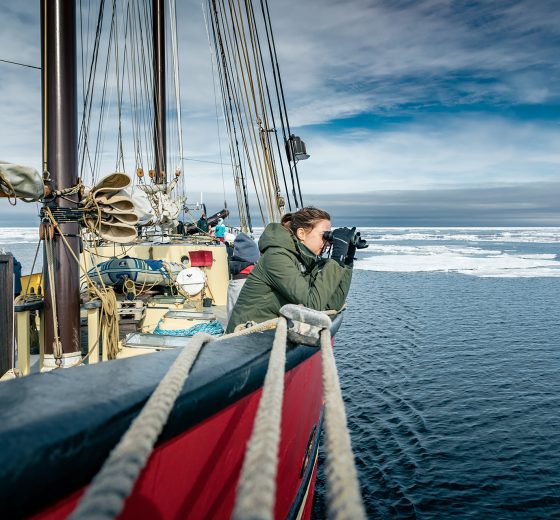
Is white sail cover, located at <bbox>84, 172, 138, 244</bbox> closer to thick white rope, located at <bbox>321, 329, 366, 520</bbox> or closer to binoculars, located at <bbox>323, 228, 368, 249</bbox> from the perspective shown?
binoculars, located at <bbox>323, 228, 368, 249</bbox>

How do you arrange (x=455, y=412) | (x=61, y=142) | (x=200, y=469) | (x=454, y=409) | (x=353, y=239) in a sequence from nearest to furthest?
(x=200, y=469) → (x=61, y=142) → (x=353, y=239) → (x=455, y=412) → (x=454, y=409)

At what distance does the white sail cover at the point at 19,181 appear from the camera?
10.0 ft

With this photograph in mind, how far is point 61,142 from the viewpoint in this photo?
359 centimetres

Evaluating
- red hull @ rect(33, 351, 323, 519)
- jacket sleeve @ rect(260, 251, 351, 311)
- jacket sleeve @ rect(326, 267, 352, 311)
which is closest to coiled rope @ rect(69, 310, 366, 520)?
red hull @ rect(33, 351, 323, 519)

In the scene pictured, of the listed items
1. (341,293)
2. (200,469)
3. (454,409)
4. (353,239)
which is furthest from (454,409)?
(200,469)

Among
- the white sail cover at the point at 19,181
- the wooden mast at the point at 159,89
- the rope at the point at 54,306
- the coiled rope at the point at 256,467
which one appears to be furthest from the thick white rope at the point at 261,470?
the wooden mast at the point at 159,89

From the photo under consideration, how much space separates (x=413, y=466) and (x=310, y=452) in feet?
8.37

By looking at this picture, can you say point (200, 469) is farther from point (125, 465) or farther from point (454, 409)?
point (454, 409)

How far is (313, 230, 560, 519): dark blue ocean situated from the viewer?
5.40 meters

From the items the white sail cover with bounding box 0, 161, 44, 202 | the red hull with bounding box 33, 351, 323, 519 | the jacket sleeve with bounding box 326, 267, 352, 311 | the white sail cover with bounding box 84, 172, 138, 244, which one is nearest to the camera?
the red hull with bounding box 33, 351, 323, 519

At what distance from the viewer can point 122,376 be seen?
1.39 metres

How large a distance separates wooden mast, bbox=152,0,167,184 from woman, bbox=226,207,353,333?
8842 millimetres

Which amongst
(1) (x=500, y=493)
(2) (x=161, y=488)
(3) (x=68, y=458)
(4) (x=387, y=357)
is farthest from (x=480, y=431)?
(3) (x=68, y=458)

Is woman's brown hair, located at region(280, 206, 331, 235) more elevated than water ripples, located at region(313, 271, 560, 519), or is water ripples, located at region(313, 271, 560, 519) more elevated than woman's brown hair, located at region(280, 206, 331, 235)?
woman's brown hair, located at region(280, 206, 331, 235)
